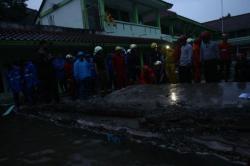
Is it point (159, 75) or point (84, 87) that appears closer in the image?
point (84, 87)

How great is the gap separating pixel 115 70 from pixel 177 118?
17.9ft

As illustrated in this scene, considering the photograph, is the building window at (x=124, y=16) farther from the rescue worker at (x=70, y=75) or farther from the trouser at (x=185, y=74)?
the trouser at (x=185, y=74)

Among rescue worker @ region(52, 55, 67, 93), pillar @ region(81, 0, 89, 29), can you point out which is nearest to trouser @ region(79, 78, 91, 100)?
rescue worker @ region(52, 55, 67, 93)

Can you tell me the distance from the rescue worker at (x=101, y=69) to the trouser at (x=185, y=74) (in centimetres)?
245

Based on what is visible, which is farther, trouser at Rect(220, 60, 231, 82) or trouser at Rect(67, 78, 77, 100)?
trouser at Rect(67, 78, 77, 100)

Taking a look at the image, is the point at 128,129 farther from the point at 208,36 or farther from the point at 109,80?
the point at 109,80

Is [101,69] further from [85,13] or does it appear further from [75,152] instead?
[85,13]

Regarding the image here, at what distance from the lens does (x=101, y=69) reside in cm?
1032

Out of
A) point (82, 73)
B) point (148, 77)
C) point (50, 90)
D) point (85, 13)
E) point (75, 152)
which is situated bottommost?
point (75, 152)

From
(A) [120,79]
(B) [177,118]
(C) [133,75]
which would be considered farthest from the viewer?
(C) [133,75]

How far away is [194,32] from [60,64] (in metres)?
27.3

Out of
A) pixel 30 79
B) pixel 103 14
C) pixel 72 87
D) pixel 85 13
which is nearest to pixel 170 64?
pixel 72 87

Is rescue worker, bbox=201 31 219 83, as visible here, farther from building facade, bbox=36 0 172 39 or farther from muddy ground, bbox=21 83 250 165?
building facade, bbox=36 0 172 39

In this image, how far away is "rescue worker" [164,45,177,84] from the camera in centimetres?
966
